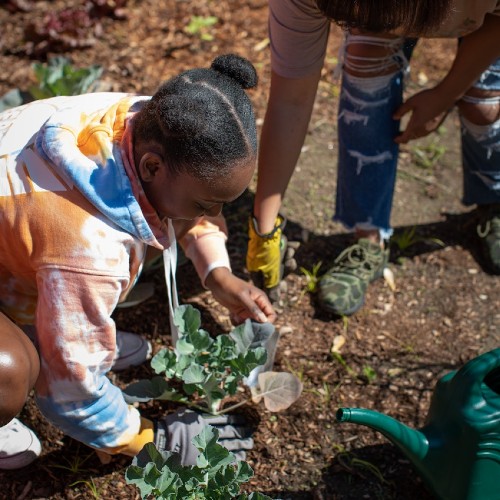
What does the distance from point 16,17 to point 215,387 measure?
263cm

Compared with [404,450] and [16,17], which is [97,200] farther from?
[16,17]

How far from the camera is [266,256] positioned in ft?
7.32

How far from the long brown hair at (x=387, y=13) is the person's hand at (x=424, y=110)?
482mm

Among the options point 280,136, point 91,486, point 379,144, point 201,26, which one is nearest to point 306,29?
point 280,136

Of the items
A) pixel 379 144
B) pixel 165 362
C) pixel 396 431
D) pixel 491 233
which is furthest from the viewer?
pixel 491 233

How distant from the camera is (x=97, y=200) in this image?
1578mm

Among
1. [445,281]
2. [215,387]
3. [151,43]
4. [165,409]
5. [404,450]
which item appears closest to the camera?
[404,450]

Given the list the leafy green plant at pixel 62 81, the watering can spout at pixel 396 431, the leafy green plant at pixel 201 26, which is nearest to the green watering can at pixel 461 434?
the watering can spout at pixel 396 431

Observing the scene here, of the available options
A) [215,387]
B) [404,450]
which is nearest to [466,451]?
[404,450]

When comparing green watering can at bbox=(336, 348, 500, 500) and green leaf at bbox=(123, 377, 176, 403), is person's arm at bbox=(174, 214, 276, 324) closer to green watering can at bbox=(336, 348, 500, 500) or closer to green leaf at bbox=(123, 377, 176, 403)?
green leaf at bbox=(123, 377, 176, 403)

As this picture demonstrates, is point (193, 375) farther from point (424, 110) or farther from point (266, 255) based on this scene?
point (424, 110)

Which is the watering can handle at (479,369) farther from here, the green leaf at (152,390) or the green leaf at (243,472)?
the green leaf at (152,390)

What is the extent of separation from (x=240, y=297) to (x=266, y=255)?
10.5 inches

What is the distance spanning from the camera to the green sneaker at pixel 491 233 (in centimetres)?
258
